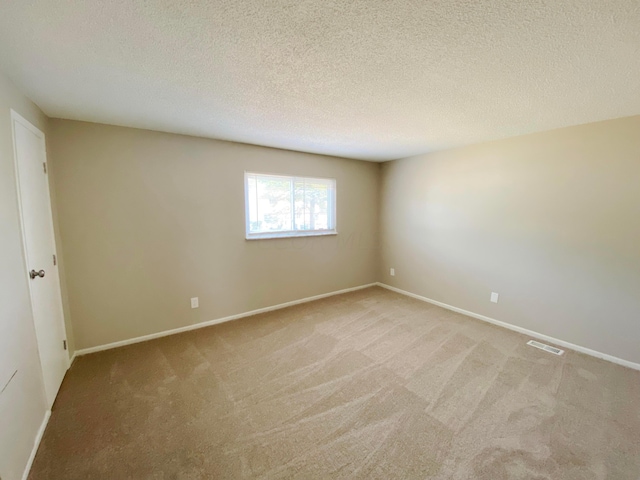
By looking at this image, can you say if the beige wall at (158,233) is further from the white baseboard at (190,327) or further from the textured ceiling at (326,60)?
the textured ceiling at (326,60)

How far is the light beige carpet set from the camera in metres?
1.42

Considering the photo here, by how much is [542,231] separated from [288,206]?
2.99 meters

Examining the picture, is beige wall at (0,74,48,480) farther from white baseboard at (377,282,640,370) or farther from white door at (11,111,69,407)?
white baseboard at (377,282,640,370)

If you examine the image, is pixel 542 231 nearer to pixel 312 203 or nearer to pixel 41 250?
pixel 312 203

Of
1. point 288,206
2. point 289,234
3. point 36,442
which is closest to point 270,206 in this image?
point 288,206

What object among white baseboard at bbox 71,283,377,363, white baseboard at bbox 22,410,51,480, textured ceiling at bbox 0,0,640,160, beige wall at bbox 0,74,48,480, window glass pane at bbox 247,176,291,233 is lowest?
white baseboard at bbox 22,410,51,480

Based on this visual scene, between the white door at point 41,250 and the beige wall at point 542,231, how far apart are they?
4122 mm

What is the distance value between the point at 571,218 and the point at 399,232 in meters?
2.09

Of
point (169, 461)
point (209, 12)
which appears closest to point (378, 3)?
point (209, 12)

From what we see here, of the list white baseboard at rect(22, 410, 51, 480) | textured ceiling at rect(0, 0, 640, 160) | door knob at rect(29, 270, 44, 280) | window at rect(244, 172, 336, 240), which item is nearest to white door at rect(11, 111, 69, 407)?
door knob at rect(29, 270, 44, 280)

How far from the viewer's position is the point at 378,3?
988 mm

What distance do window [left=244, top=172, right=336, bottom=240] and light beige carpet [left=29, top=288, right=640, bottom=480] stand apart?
142 cm

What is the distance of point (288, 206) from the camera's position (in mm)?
3641

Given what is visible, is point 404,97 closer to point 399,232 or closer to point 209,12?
point 209,12
